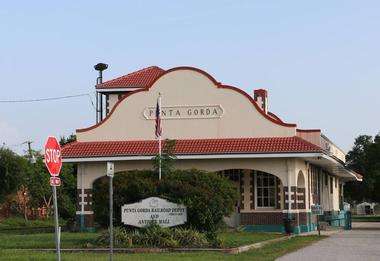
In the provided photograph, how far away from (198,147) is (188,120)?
1.68 metres

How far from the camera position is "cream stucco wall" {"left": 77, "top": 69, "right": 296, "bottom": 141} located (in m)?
34.7

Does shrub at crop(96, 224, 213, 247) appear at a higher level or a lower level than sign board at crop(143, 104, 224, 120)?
lower

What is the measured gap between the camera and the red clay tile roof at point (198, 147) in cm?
3334

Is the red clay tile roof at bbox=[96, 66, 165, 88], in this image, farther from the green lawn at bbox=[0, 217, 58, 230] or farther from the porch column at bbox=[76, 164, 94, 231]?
the green lawn at bbox=[0, 217, 58, 230]

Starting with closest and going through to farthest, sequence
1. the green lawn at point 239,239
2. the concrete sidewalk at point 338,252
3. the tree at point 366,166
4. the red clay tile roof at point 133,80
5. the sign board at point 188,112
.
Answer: the concrete sidewalk at point 338,252 < the green lawn at point 239,239 < the sign board at point 188,112 < the red clay tile roof at point 133,80 < the tree at point 366,166

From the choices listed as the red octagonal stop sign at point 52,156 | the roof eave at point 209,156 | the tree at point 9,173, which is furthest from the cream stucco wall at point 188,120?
the red octagonal stop sign at point 52,156

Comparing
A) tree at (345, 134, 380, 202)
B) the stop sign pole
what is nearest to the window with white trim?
tree at (345, 134, 380, 202)

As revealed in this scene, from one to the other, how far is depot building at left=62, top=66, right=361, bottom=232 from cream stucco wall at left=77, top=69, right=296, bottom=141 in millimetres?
49

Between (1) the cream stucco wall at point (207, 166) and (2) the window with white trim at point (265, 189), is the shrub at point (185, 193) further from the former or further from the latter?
(2) the window with white trim at point (265, 189)

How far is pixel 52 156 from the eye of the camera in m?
11.4

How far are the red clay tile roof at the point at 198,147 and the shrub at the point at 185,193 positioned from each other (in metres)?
9.47

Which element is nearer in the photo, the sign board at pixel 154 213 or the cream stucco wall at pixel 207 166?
the sign board at pixel 154 213

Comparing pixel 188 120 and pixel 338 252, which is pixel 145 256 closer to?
pixel 338 252

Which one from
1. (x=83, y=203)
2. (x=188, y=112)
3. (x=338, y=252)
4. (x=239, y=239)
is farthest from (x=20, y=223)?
(x=338, y=252)
